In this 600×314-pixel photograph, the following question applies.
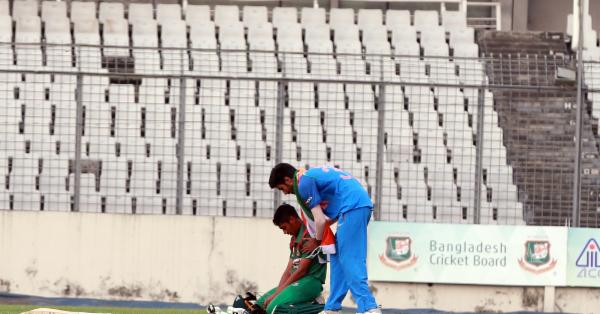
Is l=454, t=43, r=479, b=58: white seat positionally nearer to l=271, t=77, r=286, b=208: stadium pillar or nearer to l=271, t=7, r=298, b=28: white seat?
l=271, t=7, r=298, b=28: white seat

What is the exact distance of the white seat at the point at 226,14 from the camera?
2680cm

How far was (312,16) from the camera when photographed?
2723cm

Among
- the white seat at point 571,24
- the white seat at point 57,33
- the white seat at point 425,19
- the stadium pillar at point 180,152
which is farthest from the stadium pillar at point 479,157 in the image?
the white seat at point 425,19

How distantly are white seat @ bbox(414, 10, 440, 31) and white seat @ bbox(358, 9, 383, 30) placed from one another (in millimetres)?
734

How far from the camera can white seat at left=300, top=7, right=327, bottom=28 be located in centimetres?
→ 2703

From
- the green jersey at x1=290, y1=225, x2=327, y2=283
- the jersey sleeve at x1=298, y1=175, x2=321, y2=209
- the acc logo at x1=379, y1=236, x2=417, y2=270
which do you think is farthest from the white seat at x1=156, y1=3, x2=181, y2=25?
the jersey sleeve at x1=298, y1=175, x2=321, y2=209

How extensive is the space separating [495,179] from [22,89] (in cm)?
656

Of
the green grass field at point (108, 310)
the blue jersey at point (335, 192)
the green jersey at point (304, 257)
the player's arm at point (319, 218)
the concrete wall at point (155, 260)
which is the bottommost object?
the green grass field at point (108, 310)

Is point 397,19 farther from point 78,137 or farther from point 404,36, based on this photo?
point 78,137

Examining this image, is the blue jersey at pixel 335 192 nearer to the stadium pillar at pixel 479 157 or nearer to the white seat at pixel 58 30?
the stadium pillar at pixel 479 157

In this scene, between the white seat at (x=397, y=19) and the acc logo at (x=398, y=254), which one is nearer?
the acc logo at (x=398, y=254)

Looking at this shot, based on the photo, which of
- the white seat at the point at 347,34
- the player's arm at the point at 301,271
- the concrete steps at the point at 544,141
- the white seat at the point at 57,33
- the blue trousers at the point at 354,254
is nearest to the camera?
the blue trousers at the point at 354,254

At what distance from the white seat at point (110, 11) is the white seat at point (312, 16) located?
141 inches

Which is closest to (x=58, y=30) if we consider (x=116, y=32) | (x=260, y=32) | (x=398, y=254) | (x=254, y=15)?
(x=116, y=32)
